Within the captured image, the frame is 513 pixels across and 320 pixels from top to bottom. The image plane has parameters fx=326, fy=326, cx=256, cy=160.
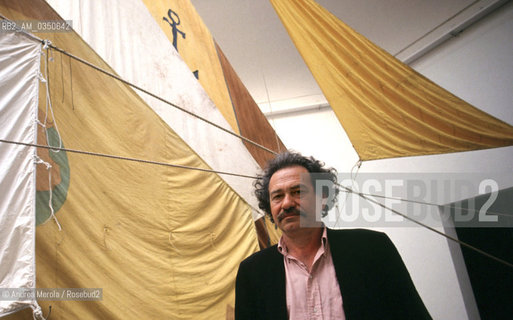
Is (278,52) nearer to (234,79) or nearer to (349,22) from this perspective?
(349,22)

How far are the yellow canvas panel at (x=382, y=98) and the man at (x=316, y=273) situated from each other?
1.08 m

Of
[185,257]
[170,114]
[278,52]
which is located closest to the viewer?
[185,257]

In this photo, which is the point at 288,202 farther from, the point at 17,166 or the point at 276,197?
the point at 17,166

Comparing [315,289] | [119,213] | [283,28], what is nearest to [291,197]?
[315,289]

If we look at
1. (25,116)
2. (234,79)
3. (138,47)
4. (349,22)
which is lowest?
(25,116)

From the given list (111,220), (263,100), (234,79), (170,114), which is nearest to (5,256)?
(111,220)

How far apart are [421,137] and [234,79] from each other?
1.42 meters

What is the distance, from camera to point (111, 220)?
3.99 ft

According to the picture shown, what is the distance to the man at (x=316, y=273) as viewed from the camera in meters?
0.86

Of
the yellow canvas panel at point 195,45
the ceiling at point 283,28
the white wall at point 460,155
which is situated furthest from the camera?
the ceiling at point 283,28

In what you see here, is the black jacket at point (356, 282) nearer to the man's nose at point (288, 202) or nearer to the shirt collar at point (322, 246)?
the shirt collar at point (322, 246)

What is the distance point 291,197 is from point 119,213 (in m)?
0.67

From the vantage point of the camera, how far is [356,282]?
886mm

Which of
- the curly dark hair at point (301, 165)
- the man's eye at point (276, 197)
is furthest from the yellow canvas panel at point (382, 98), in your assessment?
the man's eye at point (276, 197)
